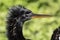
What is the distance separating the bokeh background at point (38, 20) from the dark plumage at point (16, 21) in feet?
0.58

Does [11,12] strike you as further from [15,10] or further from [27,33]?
[27,33]

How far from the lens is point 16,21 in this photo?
2.52 metres

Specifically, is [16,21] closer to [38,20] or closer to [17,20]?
[17,20]

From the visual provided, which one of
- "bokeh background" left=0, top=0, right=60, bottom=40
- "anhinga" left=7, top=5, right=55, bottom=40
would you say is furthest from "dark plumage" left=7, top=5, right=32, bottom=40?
"bokeh background" left=0, top=0, right=60, bottom=40

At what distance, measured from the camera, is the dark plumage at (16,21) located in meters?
2.49

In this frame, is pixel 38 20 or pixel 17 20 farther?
pixel 38 20

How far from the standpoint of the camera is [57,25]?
279 cm

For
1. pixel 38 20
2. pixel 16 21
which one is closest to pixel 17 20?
pixel 16 21

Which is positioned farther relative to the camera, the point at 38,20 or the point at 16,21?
the point at 38,20

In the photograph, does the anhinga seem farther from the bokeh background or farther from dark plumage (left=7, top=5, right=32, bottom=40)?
the bokeh background

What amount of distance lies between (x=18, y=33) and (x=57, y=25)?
1.17 ft

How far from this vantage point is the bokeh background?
278 centimetres

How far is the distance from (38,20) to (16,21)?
310 millimetres

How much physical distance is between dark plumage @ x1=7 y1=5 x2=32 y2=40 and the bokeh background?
0.58ft
